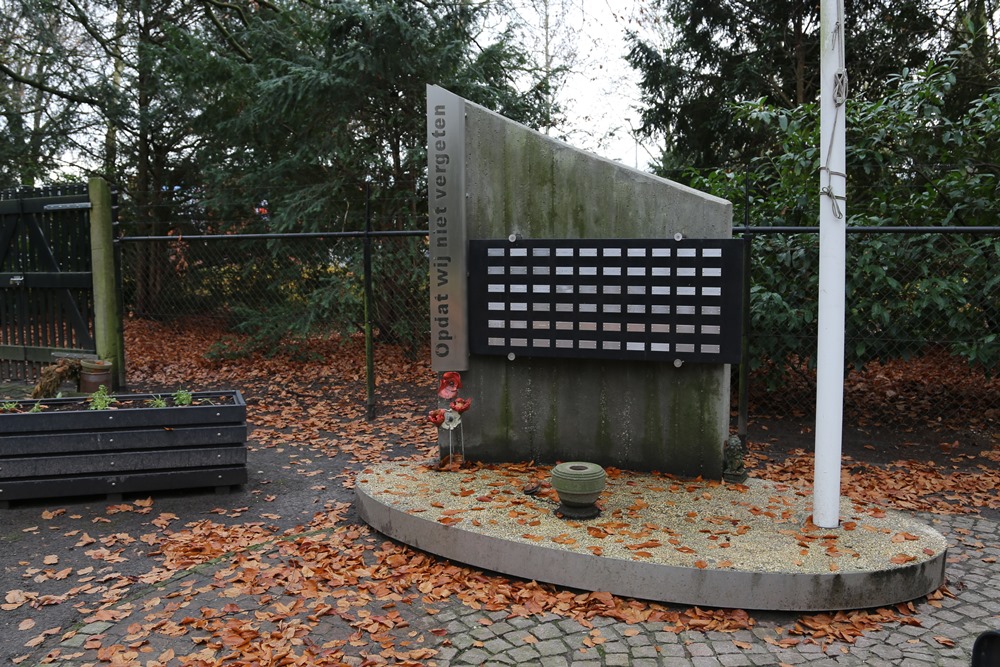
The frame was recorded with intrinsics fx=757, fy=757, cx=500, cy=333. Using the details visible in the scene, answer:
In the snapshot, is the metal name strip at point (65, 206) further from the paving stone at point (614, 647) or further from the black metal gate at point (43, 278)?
the paving stone at point (614, 647)

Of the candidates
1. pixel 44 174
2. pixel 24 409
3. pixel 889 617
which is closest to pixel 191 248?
pixel 44 174

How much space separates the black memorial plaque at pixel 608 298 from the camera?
5.12m

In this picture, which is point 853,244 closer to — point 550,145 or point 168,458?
point 550,145

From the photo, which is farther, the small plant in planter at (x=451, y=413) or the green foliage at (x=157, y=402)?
the green foliage at (x=157, y=402)

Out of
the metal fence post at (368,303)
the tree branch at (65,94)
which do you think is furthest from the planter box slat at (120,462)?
the tree branch at (65,94)

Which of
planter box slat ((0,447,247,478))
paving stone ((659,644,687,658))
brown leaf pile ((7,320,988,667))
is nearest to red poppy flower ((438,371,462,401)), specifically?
brown leaf pile ((7,320,988,667))

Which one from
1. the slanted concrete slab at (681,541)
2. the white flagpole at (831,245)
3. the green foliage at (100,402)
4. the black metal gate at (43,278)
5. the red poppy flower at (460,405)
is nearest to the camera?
the slanted concrete slab at (681,541)

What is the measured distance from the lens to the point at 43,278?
30.8 feet

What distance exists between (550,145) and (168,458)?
3583 millimetres

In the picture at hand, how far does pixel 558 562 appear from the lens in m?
4.05

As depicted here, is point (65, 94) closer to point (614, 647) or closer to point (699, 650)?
point (614, 647)

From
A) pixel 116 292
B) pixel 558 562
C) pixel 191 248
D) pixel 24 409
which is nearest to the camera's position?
pixel 558 562

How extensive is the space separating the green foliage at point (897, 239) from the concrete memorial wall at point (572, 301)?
2342mm

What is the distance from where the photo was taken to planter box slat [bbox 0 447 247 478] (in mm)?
5340
